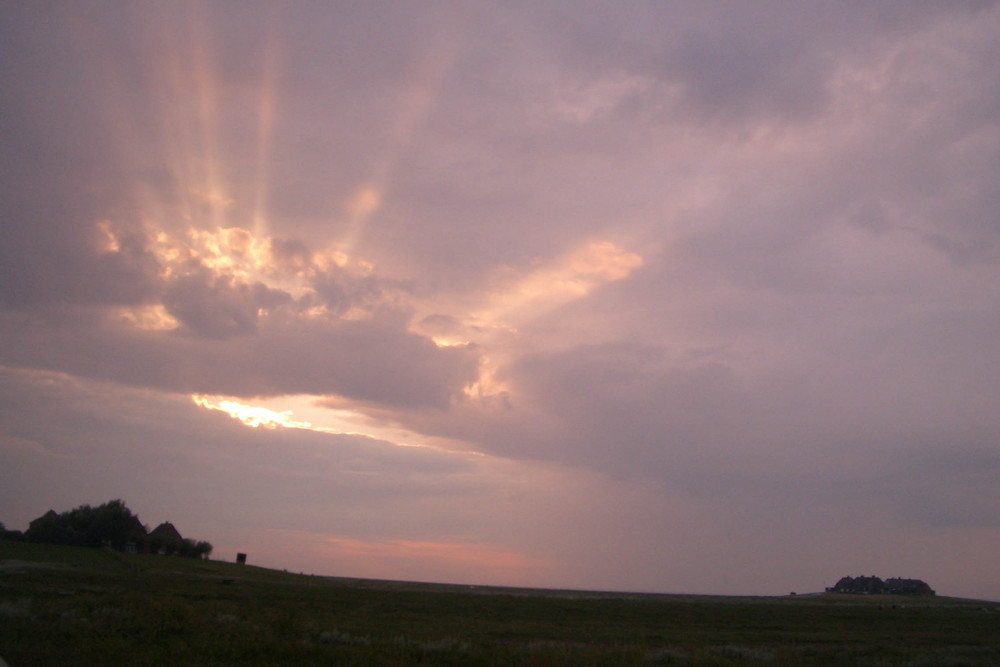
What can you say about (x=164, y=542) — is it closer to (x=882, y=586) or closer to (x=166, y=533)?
(x=166, y=533)

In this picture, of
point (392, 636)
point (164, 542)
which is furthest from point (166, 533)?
point (392, 636)

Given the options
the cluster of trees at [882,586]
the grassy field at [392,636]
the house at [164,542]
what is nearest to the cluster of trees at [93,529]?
the house at [164,542]

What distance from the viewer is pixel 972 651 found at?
2422 cm

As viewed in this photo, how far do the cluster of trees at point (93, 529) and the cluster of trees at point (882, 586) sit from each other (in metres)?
143

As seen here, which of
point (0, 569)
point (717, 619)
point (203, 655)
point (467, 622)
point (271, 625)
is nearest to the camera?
point (203, 655)

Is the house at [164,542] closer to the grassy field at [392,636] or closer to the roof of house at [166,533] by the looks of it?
the roof of house at [166,533]

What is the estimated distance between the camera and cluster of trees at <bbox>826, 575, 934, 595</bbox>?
14425 cm

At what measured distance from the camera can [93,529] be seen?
281ft

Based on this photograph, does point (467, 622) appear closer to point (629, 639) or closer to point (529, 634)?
point (529, 634)

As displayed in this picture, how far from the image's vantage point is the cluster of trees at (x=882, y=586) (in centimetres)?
14425

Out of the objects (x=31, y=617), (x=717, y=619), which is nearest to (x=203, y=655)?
(x=31, y=617)

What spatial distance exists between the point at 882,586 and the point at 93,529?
515 ft

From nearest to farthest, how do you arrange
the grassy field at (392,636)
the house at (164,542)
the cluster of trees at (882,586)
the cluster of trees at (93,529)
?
the grassy field at (392,636) → the cluster of trees at (93,529) → the house at (164,542) → the cluster of trees at (882,586)

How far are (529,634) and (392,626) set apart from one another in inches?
243
